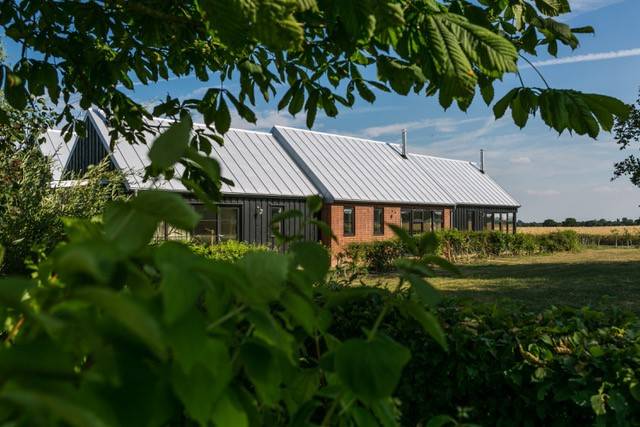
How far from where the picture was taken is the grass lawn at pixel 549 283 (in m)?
13.2

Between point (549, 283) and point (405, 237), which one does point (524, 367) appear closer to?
point (405, 237)

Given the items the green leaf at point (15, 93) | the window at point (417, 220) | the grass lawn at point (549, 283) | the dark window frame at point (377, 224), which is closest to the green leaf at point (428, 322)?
the green leaf at point (15, 93)

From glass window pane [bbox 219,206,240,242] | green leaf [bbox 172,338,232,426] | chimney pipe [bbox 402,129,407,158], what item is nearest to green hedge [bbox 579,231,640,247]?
chimney pipe [bbox 402,129,407,158]

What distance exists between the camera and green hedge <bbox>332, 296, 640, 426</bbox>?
2.56 metres

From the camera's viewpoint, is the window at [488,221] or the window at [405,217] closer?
the window at [405,217]

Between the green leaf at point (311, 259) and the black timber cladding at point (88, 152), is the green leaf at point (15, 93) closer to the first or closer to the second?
the green leaf at point (311, 259)

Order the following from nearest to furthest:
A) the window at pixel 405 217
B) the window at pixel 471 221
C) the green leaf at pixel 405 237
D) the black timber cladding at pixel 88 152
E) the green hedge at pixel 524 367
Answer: the green leaf at pixel 405 237 → the green hedge at pixel 524 367 → the black timber cladding at pixel 88 152 → the window at pixel 405 217 → the window at pixel 471 221

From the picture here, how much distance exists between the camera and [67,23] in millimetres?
4574

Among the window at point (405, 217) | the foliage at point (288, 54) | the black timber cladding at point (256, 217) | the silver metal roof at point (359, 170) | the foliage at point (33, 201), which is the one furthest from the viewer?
the window at point (405, 217)

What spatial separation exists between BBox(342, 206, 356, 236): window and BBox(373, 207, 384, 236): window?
1466mm

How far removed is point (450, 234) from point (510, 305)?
870 inches

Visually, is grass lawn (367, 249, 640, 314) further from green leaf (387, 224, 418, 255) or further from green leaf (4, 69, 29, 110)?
green leaf (387, 224, 418, 255)

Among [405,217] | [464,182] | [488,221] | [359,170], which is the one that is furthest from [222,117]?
[488,221]

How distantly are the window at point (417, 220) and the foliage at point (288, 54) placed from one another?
2406 cm
